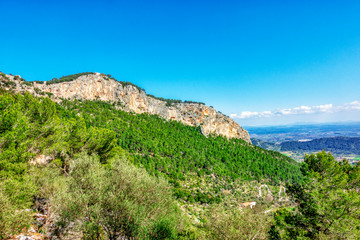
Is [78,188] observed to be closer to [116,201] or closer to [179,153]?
[116,201]

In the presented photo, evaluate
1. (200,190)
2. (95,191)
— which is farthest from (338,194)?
(200,190)

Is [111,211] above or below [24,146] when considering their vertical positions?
below

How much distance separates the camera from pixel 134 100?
356 feet

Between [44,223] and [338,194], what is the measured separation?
969 inches

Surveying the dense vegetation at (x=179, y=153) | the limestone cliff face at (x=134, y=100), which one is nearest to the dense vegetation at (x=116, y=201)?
the dense vegetation at (x=179, y=153)

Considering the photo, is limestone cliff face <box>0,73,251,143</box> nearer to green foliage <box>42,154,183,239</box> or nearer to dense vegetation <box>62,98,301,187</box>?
dense vegetation <box>62,98,301,187</box>

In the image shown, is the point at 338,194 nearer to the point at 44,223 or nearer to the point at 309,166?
the point at 309,166

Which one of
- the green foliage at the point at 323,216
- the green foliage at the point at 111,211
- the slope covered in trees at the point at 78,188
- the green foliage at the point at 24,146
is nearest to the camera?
the green foliage at the point at 24,146

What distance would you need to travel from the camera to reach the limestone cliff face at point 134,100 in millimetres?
83500

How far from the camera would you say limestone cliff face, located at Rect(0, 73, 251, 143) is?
83.5 m

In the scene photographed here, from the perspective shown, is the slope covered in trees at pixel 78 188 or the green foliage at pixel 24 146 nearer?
the green foliage at pixel 24 146

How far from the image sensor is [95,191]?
13.6m

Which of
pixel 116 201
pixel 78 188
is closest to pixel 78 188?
pixel 78 188

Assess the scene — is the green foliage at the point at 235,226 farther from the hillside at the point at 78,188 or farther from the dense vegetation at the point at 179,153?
the dense vegetation at the point at 179,153
